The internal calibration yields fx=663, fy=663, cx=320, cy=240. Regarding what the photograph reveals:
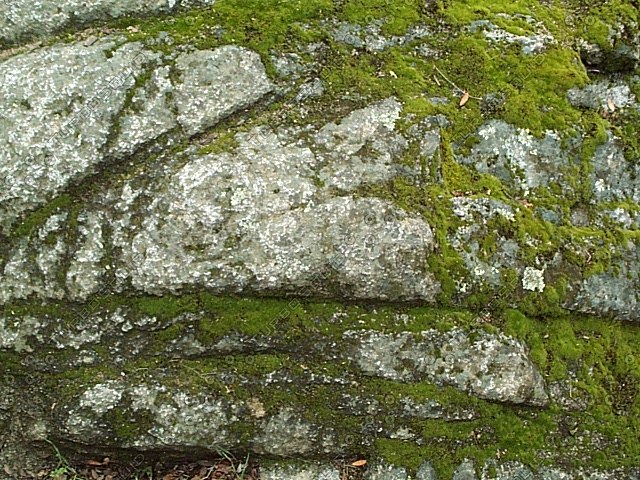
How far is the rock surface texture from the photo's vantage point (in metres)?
4.68

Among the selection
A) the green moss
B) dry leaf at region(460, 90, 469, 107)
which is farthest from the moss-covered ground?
dry leaf at region(460, 90, 469, 107)

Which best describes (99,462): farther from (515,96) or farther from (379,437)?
(515,96)

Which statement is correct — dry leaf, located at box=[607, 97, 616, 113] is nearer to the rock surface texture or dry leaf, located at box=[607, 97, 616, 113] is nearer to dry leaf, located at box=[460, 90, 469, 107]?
the rock surface texture

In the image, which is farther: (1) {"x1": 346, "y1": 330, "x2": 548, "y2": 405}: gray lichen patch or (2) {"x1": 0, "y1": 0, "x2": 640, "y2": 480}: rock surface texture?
(1) {"x1": 346, "y1": 330, "x2": 548, "y2": 405}: gray lichen patch

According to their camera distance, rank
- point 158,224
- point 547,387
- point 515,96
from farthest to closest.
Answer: point 515,96 → point 547,387 → point 158,224

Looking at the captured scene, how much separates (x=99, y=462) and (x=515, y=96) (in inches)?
170

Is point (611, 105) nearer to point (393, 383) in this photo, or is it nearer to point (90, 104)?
point (393, 383)

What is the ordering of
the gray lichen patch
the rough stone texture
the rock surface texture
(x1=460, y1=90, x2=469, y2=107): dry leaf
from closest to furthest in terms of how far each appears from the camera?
the rock surface texture
the gray lichen patch
the rough stone texture
(x1=460, y1=90, x2=469, y2=107): dry leaf

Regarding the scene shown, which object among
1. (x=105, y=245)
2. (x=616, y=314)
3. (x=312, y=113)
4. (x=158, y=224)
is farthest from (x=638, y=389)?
(x=105, y=245)

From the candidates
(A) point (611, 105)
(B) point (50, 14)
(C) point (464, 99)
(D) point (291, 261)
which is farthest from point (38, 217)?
(A) point (611, 105)

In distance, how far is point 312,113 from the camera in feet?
16.7

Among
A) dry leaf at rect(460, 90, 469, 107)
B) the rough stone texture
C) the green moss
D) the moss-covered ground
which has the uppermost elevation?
the rough stone texture

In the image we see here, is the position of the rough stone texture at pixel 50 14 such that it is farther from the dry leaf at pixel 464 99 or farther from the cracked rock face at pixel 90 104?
the dry leaf at pixel 464 99

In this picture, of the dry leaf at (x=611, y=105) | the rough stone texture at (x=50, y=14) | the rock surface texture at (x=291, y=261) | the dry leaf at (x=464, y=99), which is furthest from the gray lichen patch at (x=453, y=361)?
the rough stone texture at (x=50, y=14)
